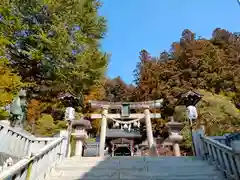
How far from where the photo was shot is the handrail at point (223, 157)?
3275mm

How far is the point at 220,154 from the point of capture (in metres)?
3.95

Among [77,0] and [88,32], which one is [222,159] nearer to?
[88,32]

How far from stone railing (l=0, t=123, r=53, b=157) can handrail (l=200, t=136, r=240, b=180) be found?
3.98 meters

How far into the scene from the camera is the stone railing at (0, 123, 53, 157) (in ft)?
16.3

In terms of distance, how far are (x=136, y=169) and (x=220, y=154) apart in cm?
177

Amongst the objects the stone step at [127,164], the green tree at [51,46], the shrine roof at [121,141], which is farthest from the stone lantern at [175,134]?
the shrine roof at [121,141]

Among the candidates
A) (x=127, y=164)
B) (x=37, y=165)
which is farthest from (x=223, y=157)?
(x=37, y=165)

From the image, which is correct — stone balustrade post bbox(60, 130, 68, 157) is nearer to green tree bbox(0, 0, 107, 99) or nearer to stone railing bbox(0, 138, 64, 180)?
stone railing bbox(0, 138, 64, 180)

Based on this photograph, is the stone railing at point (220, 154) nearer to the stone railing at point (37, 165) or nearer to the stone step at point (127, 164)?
the stone step at point (127, 164)

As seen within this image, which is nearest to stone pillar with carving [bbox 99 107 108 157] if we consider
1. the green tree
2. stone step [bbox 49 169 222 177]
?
stone step [bbox 49 169 222 177]

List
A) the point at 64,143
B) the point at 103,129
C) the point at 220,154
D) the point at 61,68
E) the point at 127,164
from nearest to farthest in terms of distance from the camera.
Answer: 1. the point at 220,154
2. the point at 127,164
3. the point at 64,143
4. the point at 103,129
5. the point at 61,68

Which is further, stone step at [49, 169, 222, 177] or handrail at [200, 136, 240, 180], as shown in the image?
stone step at [49, 169, 222, 177]

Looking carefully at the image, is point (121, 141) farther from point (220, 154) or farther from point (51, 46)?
point (220, 154)

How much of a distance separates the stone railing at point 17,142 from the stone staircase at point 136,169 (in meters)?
1.23
